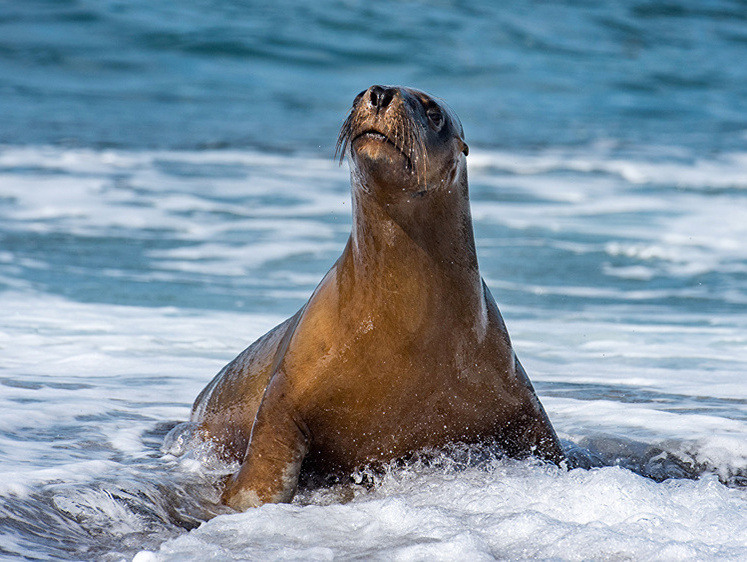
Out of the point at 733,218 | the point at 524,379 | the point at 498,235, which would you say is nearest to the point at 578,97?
the point at 733,218

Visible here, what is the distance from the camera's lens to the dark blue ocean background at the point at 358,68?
18.0 meters

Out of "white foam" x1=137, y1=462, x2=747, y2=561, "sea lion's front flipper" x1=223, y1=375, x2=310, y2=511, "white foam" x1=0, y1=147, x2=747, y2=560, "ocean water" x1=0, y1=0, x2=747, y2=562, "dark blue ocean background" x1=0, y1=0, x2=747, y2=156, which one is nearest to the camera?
"white foam" x1=137, y1=462, x2=747, y2=561

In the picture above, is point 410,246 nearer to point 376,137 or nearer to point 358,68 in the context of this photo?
point 376,137

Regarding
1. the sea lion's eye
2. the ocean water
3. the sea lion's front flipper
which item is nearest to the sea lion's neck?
the sea lion's eye

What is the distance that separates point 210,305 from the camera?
7781 mm

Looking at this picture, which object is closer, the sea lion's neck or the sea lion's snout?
the sea lion's snout

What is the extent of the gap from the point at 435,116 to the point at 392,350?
749 mm

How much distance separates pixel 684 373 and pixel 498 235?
16.6 ft

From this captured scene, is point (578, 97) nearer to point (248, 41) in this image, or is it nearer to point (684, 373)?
point (248, 41)

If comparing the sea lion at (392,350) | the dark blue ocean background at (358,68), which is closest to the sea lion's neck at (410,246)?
the sea lion at (392,350)

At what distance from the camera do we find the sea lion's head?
320cm

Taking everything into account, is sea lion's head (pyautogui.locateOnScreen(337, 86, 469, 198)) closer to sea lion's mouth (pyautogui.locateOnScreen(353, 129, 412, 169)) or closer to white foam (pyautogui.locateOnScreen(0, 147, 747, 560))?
sea lion's mouth (pyautogui.locateOnScreen(353, 129, 412, 169))

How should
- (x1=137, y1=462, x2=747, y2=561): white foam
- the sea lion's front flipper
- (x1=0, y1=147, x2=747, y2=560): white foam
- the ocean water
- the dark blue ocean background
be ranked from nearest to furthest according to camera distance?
(x1=137, y1=462, x2=747, y2=561): white foam, (x1=0, y1=147, x2=747, y2=560): white foam, the ocean water, the sea lion's front flipper, the dark blue ocean background

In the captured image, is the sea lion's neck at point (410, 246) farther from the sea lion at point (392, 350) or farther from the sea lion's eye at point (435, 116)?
the sea lion's eye at point (435, 116)
